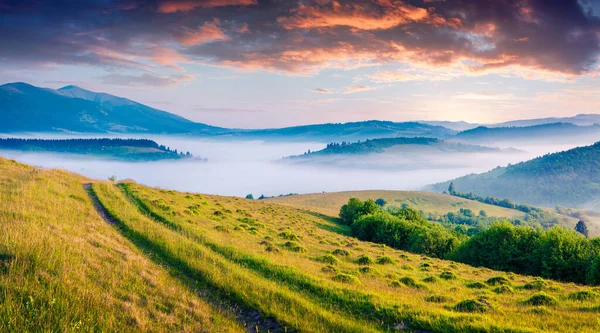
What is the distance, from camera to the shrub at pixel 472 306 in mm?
13365

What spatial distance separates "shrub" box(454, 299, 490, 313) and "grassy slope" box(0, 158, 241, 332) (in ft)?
32.2

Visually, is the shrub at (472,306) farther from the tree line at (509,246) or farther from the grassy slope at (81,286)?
the tree line at (509,246)

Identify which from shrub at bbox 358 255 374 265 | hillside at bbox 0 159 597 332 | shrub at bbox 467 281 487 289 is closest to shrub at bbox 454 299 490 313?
hillside at bbox 0 159 597 332

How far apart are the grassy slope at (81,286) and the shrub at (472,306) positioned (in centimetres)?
982

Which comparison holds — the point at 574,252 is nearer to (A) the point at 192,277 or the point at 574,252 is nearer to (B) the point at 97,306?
(A) the point at 192,277

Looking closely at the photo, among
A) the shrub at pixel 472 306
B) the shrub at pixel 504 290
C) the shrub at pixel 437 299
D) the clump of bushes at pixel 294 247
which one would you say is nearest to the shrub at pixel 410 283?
the shrub at pixel 437 299

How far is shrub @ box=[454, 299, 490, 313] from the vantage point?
43.8ft

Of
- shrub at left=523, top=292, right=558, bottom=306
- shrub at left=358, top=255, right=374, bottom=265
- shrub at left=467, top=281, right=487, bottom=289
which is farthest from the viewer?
shrub at left=358, top=255, right=374, bottom=265

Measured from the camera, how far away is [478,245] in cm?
5559

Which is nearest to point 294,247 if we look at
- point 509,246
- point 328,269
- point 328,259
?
point 328,259

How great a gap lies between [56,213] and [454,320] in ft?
74.4

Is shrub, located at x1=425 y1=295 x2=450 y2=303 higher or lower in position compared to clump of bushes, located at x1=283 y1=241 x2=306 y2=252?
higher

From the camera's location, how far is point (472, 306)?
44.5 feet

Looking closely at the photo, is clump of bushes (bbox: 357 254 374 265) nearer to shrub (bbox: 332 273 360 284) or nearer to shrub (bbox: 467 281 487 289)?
shrub (bbox: 467 281 487 289)
